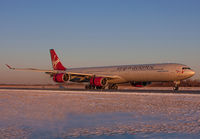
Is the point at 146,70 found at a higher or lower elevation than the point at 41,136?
higher

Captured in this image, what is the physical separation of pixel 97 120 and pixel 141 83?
26.3 meters

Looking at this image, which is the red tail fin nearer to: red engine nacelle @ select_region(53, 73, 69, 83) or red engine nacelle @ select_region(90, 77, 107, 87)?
red engine nacelle @ select_region(53, 73, 69, 83)

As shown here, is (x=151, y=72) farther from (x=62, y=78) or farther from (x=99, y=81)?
(x=62, y=78)

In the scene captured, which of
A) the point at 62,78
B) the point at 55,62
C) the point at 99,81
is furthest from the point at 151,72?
the point at 55,62

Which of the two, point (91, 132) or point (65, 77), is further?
point (65, 77)

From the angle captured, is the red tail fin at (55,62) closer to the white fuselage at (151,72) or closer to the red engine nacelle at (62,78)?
the red engine nacelle at (62,78)

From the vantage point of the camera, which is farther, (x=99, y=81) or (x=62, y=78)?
(x=62, y=78)

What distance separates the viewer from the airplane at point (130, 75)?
29559mm

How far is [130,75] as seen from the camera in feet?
110

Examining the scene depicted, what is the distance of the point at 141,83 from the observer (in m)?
35.5

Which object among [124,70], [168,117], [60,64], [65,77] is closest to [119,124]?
[168,117]

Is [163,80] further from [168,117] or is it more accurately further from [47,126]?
[47,126]

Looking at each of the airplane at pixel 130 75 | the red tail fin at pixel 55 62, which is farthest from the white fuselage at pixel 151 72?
the red tail fin at pixel 55 62

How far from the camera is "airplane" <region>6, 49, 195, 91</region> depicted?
29559mm
